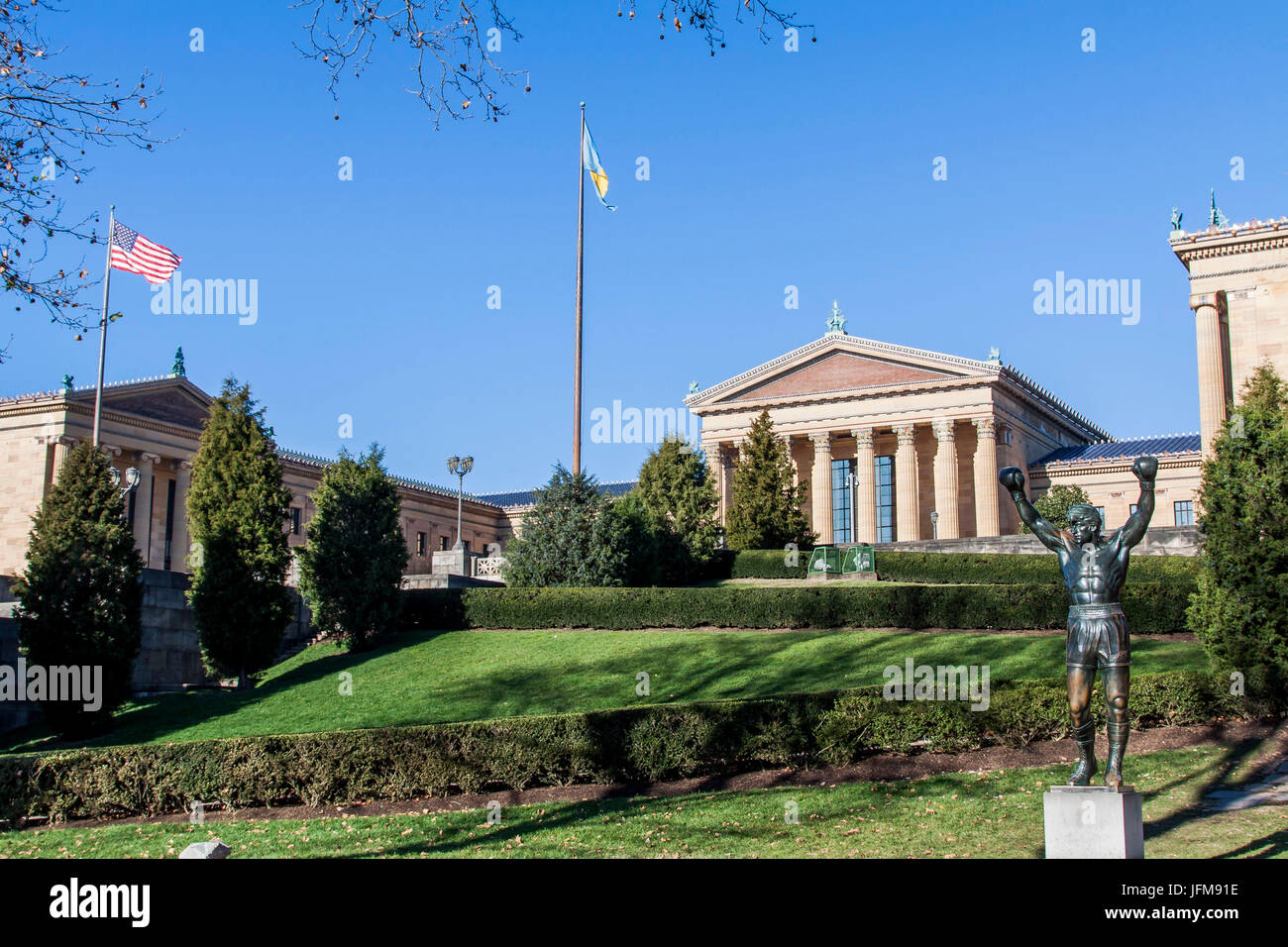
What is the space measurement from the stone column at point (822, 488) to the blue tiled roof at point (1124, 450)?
13103mm

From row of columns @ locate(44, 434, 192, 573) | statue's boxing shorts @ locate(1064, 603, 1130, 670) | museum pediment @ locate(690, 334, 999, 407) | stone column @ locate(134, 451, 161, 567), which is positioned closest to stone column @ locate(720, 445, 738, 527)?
museum pediment @ locate(690, 334, 999, 407)

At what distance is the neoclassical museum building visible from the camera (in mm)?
47625

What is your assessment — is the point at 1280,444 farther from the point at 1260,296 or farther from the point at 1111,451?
the point at 1111,451

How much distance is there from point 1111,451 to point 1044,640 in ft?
162

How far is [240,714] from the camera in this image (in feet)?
77.8

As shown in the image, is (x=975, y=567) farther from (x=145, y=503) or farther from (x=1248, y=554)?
(x=145, y=503)

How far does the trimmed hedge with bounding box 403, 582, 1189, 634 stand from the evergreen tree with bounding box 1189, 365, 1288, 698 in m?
6.49

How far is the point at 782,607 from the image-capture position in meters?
28.8

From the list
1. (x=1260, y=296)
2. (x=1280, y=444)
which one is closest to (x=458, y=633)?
(x=1280, y=444)

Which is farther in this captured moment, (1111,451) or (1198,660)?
(1111,451)

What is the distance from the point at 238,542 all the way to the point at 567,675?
10633mm

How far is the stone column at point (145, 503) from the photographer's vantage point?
182 ft

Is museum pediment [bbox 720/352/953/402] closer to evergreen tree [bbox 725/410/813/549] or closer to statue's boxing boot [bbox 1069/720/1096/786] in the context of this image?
evergreen tree [bbox 725/410/813/549]
